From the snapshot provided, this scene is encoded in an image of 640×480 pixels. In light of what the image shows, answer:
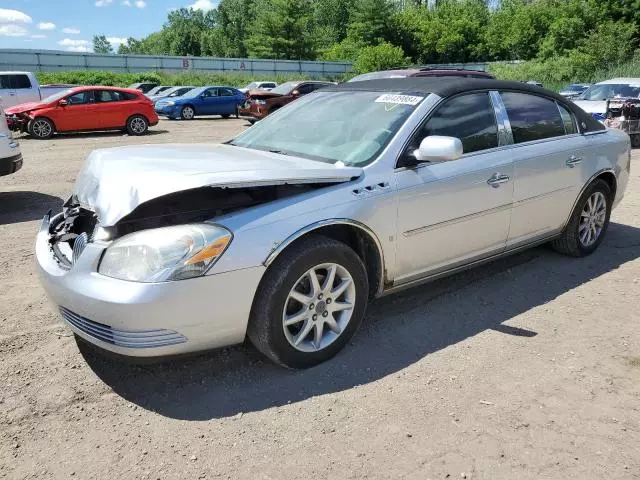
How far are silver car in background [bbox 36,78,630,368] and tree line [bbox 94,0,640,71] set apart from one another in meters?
45.2

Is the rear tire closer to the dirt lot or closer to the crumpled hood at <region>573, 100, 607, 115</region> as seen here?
the crumpled hood at <region>573, 100, 607, 115</region>

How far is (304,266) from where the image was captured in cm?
306

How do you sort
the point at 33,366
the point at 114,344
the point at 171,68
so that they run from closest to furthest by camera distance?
the point at 114,344, the point at 33,366, the point at 171,68

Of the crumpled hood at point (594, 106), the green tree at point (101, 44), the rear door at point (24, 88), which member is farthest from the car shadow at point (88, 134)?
the green tree at point (101, 44)

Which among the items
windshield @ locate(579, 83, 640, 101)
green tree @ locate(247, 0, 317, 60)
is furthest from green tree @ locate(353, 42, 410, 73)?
windshield @ locate(579, 83, 640, 101)

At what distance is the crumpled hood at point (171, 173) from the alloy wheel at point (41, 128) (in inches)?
547

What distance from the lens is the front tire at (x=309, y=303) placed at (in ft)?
9.82

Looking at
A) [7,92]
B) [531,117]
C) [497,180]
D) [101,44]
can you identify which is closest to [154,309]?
[497,180]

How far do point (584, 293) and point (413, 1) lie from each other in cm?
9661

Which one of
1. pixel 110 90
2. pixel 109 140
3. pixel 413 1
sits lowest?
pixel 109 140

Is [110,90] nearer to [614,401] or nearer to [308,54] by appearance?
[614,401]

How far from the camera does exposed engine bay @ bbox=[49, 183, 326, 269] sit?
9.84ft

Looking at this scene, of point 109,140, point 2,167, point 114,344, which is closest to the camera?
point 114,344

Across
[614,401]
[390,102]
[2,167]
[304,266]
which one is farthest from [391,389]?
[2,167]
